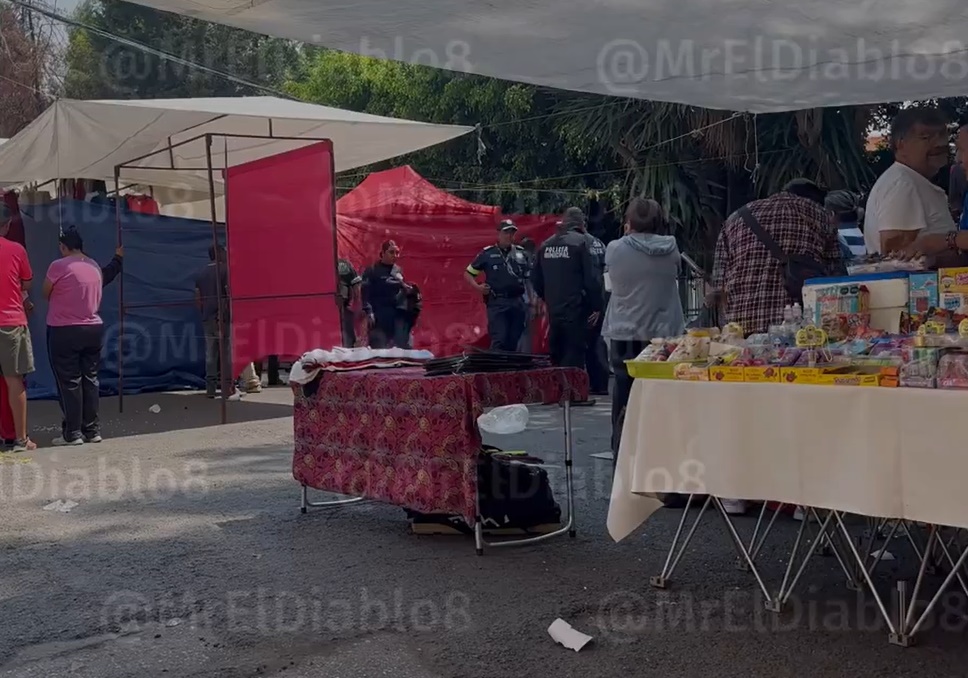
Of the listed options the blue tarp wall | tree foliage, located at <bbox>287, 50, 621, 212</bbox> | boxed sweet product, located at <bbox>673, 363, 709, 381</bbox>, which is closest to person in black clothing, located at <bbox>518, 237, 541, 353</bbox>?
tree foliage, located at <bbox>287, 50, 621, 212</bbox>

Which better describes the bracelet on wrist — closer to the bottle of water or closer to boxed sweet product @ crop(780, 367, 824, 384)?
the bottle of water

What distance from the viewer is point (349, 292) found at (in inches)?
523

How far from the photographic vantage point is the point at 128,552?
5551 mm

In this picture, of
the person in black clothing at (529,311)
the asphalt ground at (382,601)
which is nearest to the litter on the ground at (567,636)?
the asphalt ground at (382,601)

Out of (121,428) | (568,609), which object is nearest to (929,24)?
(568,609)

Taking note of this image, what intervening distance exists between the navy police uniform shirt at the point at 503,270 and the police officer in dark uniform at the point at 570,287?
3.82 feet

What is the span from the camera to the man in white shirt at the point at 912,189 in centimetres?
483

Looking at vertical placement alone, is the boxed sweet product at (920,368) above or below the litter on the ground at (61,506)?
above

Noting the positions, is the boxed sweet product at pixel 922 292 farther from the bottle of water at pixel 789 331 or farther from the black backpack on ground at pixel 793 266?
the black backpack on ground at pixel 793 266

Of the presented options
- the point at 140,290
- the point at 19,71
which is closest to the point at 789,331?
the point at 140,290

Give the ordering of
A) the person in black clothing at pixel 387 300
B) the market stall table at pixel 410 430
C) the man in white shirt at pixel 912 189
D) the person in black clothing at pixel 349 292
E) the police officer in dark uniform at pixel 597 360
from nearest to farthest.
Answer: the man in white shirt at pixel 912 189 < the market stall table at pixel 410 430 < the police officer in dark uniform at pixel 597 360 < the person in black clothing at pixel 387 300 < the person in black clothing at pixel 349 292

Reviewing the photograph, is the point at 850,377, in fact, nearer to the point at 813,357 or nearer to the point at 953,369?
the point at 813,357

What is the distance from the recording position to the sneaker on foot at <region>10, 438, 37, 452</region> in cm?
908

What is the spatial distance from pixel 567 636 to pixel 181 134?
9.71 meters
